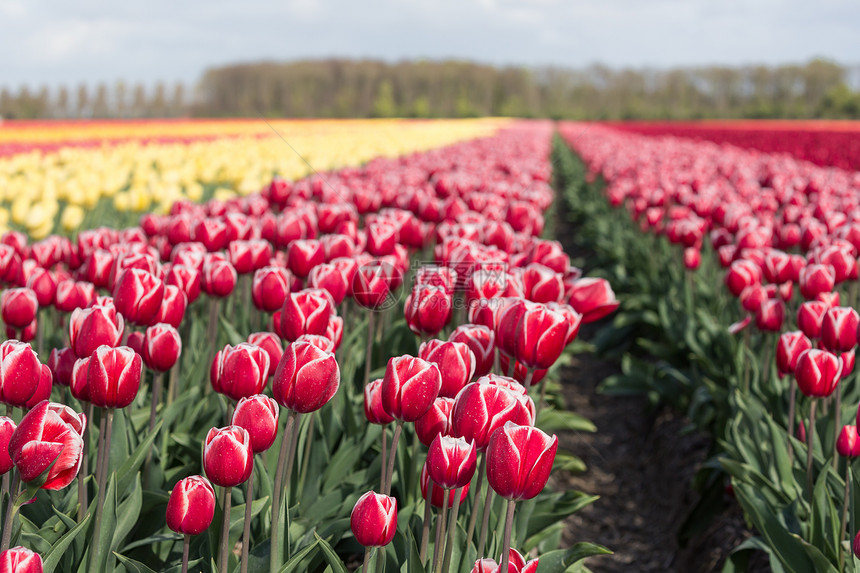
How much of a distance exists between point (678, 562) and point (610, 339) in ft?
8.78

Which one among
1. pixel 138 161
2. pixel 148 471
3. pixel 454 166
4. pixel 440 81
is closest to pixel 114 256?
pixel 148 471

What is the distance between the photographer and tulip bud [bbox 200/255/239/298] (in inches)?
93.1

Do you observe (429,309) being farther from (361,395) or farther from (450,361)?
(361,395)

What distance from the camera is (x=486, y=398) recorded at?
1338 mm

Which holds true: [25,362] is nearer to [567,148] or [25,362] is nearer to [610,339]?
[610,339]

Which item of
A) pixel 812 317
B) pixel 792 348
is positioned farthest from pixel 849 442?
pixel 812 317

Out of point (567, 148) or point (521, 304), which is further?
point (567, 148)

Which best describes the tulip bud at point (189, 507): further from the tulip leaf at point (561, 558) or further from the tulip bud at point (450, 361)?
the tulip leaf at point (561, 558)

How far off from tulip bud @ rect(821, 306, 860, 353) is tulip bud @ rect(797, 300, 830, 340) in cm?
9

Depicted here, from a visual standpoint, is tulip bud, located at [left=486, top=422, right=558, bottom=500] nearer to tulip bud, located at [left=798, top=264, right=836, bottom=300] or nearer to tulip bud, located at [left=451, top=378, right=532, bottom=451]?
tulip bud, located at [left=451, top=378, right=532, bottom=451]

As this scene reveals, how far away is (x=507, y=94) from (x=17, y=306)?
8928cm

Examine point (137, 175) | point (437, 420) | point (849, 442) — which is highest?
point (137, 175)

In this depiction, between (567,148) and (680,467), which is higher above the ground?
(567,148)

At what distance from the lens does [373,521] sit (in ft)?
4.34
